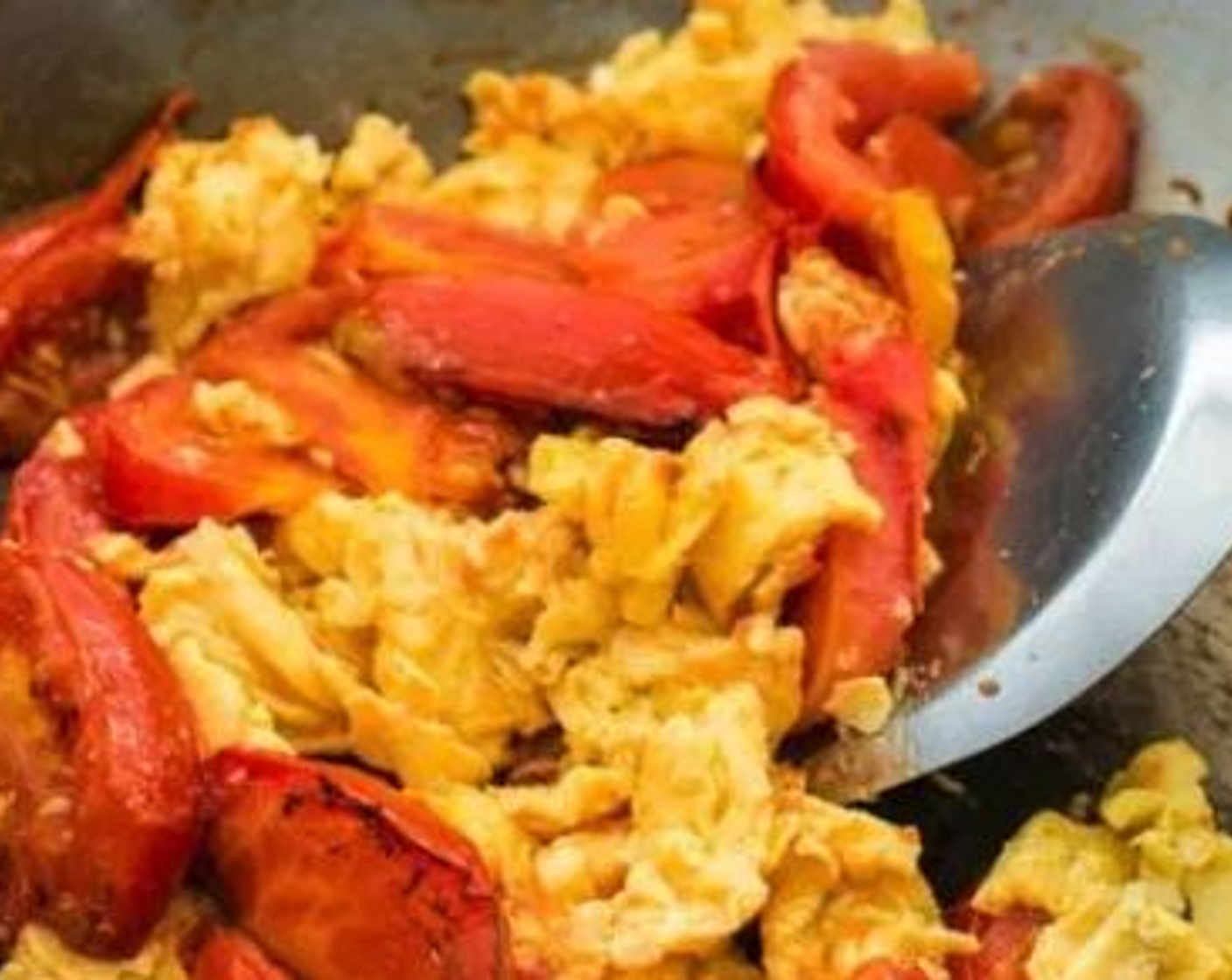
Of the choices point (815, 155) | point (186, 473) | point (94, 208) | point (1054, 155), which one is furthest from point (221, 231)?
point (1054, 155)

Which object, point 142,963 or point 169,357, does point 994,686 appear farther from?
point 169,357

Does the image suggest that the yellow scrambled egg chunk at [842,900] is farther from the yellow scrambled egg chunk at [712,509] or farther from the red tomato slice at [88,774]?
the red tomato slice at [88,774]

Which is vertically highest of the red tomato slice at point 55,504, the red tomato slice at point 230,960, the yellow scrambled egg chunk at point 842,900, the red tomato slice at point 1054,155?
the red tomato slice at point 1054,155

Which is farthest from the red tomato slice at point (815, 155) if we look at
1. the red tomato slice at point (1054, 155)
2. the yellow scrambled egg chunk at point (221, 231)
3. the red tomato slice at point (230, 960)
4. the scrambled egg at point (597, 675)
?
the red tomato slice at point (230, 960)

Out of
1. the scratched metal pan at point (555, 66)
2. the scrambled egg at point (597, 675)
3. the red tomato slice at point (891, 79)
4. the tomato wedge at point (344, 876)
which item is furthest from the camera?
the red tomato slice at point (891, 79)

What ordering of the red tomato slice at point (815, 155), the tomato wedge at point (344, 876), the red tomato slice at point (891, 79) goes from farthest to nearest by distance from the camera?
the red tomato slice at point (891, 79) → the red tomato slice at point (815, 155) → the tomato wedge at point (344, 876)

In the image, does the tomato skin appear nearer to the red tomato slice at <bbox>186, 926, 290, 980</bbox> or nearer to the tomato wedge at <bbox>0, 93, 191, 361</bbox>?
the tomato wedge at <bbox>0, 93, 191, 361</bbox>

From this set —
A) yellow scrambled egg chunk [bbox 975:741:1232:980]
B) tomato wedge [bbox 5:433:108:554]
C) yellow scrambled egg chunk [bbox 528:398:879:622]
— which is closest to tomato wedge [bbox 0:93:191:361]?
tomato wedge [bbox 5:433:108:554]
